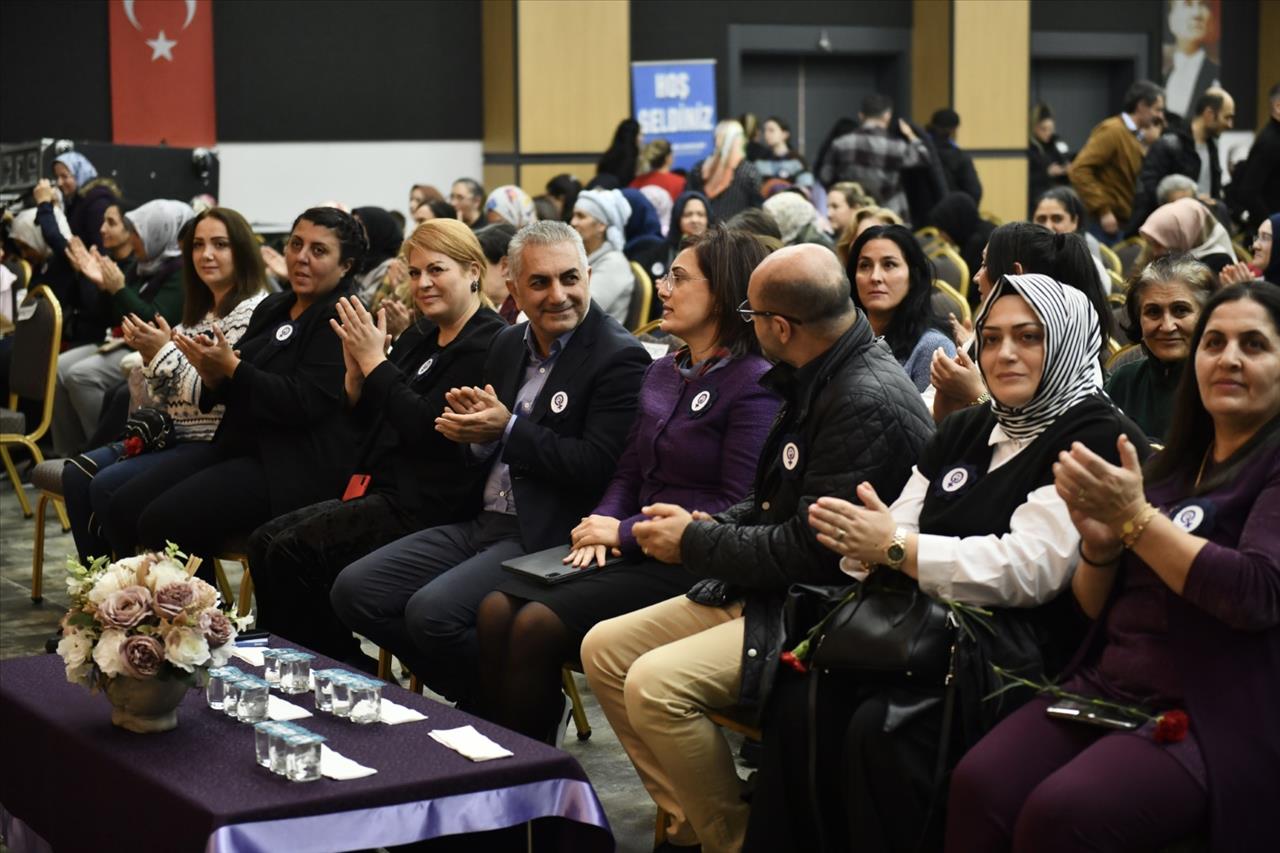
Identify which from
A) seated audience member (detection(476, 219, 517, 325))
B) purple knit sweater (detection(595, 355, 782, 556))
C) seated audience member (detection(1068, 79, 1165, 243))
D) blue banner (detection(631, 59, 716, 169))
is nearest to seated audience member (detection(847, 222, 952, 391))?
purple knit sweater (detection(595, 355, 782, 556))

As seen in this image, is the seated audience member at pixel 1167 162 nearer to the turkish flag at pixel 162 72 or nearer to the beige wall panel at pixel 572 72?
the beige wall panel at pixel 572 72

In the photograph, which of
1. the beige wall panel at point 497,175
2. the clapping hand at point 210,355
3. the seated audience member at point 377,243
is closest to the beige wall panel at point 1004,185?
the beige wall panel at point 497,175

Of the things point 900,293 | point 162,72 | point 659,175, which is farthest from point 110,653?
point 162,72

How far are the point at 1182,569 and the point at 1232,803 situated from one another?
35 cm

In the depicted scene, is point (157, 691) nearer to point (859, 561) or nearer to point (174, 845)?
point (174, 845)

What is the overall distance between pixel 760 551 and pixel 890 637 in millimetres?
476

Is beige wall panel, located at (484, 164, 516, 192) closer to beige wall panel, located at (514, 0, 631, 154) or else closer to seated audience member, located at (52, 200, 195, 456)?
beige wall panel, located at (514, 0, 631, 154)

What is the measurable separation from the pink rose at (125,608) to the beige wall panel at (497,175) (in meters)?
10.0

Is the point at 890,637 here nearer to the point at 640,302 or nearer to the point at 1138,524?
the point at 1138,524

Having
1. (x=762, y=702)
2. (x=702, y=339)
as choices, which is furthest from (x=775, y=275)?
(x=762, y=702)

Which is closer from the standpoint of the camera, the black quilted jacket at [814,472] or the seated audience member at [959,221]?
the black quilted jacket at [814,472]

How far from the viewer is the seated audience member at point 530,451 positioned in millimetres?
3990

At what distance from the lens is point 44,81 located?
11.7 metres

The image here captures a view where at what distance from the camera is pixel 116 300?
6695 millimetres
